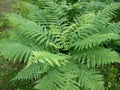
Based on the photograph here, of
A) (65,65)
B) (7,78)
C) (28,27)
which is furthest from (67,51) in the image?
(7,78)

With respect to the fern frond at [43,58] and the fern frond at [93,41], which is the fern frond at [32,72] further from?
the fern frond at [93,41]

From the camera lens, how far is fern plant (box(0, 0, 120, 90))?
468 cm

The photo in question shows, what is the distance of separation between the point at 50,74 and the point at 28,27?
1.04 metres

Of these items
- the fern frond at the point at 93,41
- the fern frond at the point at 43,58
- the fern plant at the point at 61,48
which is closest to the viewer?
the fern frond at the point at 43,58

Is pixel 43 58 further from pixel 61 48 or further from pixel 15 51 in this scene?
pixel 61 48

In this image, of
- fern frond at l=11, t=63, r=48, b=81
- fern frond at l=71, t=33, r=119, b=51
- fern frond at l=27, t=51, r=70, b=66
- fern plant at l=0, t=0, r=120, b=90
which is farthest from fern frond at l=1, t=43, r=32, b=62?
fern frond at l=71, t=33, r=119, b=51

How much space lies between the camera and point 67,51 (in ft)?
17.7

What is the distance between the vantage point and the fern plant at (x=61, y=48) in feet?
15.4

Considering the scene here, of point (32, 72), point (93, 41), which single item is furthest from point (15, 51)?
point (93, 41)

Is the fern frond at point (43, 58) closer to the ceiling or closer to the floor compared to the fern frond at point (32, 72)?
closer to the ceiling

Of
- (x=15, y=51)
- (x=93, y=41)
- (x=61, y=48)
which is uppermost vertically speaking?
(x=93, y=41)

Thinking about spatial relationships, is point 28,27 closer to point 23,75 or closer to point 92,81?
point 23,75

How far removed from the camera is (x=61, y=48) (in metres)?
5.36

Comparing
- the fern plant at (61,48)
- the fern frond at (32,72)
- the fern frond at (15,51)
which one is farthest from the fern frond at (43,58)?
the fern frond at (15,51)
